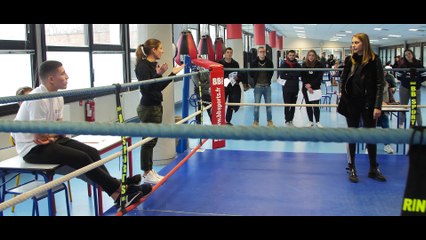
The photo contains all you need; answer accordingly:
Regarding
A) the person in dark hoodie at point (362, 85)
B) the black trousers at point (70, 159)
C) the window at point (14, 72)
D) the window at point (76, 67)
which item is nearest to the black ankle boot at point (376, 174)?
the person in dark hoodie at point (362, 85)

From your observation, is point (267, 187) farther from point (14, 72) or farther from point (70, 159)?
point (14, 72)

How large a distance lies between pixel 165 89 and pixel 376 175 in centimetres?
260

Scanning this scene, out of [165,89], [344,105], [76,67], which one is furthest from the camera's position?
[76,67]

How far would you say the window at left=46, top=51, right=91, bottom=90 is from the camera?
20.4 ft

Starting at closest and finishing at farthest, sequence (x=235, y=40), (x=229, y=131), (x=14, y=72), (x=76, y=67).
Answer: (x=229, y=131) < (x=14, y=72) < (x=76, y=67) < (x=235, y=40)

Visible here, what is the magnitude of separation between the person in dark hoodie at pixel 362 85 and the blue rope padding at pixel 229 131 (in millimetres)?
2452

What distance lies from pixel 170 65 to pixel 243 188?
91.7 inches

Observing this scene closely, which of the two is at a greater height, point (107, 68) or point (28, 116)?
point (107, 68)

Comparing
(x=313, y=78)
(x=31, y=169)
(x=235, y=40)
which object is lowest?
(x=31, y=169)

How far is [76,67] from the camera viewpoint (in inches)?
256

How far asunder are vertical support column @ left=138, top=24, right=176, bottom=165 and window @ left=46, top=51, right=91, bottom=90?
5.75ft

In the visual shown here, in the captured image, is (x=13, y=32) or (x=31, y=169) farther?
(x=13, y=32)

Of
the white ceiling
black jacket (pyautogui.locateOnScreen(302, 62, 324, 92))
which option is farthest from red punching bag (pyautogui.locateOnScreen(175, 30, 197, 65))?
the white ceiling

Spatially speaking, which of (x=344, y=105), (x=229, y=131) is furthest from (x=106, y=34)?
(x=229, y=131)
